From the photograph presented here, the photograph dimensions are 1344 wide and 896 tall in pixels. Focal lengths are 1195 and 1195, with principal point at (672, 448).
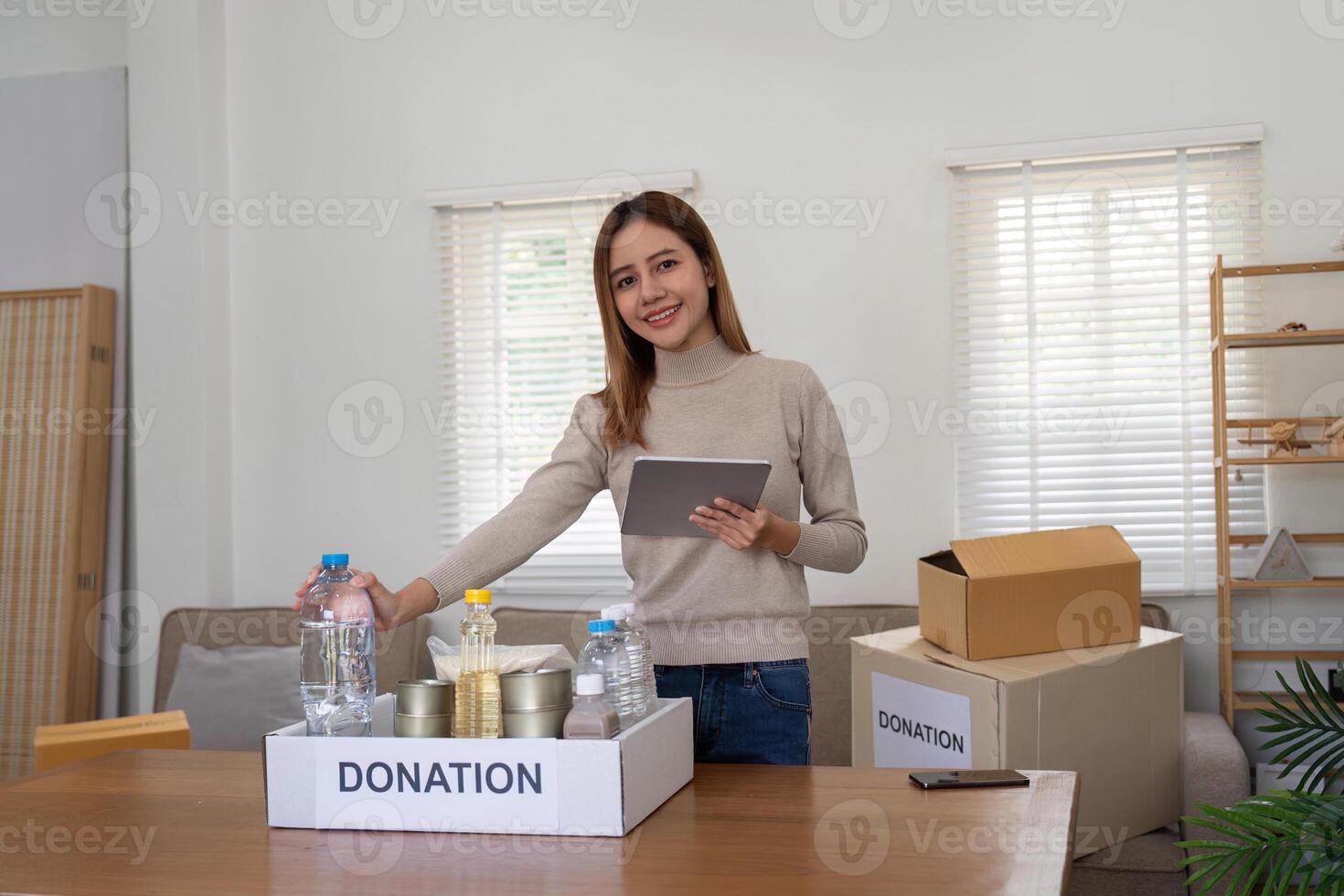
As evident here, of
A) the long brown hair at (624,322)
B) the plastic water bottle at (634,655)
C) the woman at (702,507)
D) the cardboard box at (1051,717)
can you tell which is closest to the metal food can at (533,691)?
the plastic water bottle at (634,655)

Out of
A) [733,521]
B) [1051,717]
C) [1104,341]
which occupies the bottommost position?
[1051,717]

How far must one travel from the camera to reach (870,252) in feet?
11.4

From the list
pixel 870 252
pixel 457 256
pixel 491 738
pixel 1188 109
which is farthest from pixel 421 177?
pixel 491 738

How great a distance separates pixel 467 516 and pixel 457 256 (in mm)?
817

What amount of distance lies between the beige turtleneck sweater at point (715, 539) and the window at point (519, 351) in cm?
173

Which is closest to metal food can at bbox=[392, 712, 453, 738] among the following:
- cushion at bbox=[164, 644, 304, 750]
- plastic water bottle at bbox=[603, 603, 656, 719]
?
plastic water bottle at bbox=[603, 603, 656, 719]

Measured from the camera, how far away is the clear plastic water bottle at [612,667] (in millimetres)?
1430

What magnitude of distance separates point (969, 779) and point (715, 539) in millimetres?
514

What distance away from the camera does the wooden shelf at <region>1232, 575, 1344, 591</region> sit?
2996 mm

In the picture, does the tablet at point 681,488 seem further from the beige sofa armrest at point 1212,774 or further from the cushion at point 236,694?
the cushion at point 236,694

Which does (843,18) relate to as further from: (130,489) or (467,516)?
(130,489)

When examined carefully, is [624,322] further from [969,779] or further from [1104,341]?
[1104,341]

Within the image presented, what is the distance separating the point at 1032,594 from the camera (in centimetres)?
251

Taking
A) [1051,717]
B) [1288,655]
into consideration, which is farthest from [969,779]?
[1288,655]
